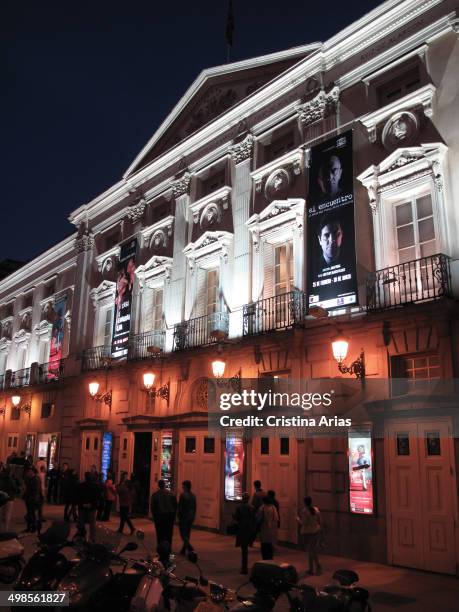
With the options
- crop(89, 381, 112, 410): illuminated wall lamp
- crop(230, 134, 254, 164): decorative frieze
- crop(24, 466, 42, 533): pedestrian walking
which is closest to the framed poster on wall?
crop(24, 466, 42, 533): pedestrian walking

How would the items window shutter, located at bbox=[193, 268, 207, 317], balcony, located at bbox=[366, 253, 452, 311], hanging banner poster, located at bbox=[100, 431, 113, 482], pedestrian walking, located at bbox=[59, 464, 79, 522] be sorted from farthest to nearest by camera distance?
hanging banner poster, located at bbox=[100, 431, 113, 482], window shutter, located at bbox=[193, 268, 207, 317], pedestrian walking, located at bbox=[59, 464, 79, 522], balcony, located at bbox=[366, 253, 452, 311]

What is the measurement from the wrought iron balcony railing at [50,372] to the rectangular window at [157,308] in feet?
20.4

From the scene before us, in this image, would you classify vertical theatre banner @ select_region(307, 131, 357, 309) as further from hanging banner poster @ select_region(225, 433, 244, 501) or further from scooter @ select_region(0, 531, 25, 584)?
scooter @ select_region(0, 531, 25, 584)

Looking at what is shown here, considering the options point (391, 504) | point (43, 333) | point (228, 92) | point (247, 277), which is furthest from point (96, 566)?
point (43, 333)

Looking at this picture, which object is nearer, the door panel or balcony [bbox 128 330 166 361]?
the door panel

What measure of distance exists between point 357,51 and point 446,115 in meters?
3.83

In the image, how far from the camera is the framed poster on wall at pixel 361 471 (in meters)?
11.9

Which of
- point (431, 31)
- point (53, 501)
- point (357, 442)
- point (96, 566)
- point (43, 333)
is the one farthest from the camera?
point (43, 333)

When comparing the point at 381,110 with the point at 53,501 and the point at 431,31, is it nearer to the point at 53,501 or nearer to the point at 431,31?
the point at 431,31

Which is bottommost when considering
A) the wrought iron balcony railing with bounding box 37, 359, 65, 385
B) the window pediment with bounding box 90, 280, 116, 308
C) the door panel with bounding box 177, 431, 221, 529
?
the door panel with bounding box 177, 431, 221, 529

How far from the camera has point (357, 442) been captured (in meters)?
12.3

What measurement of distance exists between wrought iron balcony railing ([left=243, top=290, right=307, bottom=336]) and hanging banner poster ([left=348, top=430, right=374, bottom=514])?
3107 mm

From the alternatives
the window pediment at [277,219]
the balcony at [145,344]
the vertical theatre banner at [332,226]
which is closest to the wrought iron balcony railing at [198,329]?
the balcony at [145,344]

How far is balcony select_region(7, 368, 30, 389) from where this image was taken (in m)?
27.8
